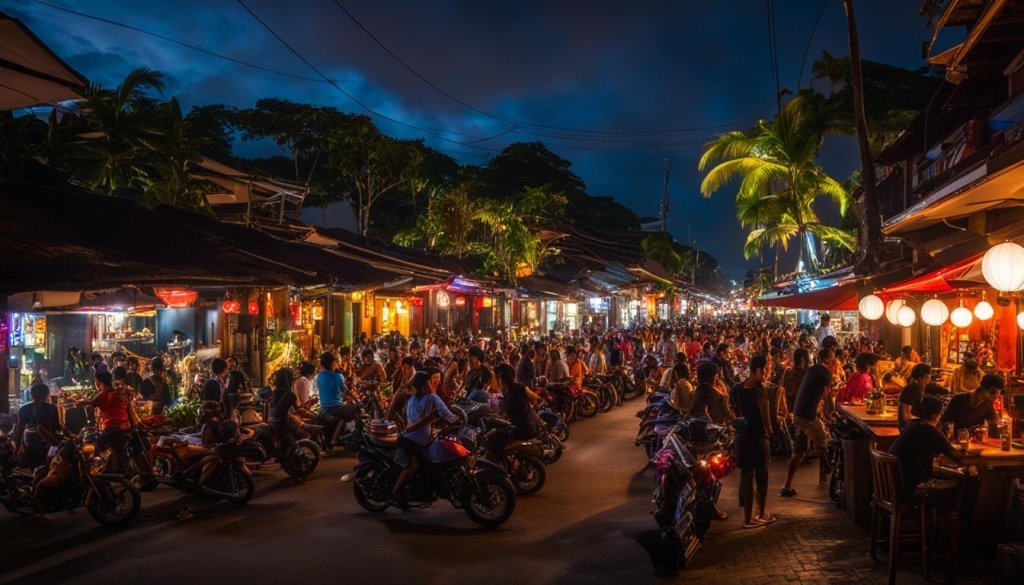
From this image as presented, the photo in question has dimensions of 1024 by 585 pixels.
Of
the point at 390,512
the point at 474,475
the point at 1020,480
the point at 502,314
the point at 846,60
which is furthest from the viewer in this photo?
the point at 502,314

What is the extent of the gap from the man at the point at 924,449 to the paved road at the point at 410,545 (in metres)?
0.85

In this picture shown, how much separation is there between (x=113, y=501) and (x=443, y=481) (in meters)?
3.79

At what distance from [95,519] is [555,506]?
5.43 metres

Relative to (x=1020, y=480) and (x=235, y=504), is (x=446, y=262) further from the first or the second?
(x=1020, y=480)

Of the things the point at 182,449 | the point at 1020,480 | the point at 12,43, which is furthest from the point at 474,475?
the point at 12,43

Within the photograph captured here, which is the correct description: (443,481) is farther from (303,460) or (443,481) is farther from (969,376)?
(969,376)

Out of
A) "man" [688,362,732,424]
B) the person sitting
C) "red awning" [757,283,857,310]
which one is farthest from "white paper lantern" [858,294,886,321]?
"man" [688,362,732,424]

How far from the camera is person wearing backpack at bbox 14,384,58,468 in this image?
335 inches

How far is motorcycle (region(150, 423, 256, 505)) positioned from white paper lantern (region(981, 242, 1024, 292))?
343 inches

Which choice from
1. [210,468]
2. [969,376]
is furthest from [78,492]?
[969,376]

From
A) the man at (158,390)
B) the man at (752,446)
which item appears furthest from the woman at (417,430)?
the man at (158,390)

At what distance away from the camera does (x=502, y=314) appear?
35.5m

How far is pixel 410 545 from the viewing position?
736 cm

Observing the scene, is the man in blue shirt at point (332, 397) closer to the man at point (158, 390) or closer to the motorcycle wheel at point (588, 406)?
the man at point (158, 390)
